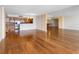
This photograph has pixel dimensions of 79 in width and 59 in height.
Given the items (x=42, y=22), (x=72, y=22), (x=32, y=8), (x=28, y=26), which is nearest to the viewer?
(x=32, y=8)

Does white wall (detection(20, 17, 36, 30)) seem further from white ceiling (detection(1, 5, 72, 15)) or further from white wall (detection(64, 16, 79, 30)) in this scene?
white ceiling (detection(1, 5, 72, 15))

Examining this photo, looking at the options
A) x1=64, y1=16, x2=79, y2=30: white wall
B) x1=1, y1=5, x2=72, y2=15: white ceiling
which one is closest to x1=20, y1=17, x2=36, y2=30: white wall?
x1=64, y1=16, x2=79, y2=30: white wall

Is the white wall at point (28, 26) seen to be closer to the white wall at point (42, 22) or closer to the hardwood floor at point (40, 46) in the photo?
the white wall at point (42, 22)

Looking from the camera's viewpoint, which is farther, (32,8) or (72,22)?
(72,22)

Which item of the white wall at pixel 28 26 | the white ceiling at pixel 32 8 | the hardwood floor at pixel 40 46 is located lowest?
the hardwood floor at pixel 40 46

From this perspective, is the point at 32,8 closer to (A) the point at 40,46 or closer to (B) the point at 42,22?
(A) the point at 40,46

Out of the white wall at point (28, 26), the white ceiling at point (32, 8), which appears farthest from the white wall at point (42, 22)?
the white ceiling at point (32, 8)

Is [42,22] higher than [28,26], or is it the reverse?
[42,22]

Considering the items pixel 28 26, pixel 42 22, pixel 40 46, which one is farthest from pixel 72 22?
pixel 40 46

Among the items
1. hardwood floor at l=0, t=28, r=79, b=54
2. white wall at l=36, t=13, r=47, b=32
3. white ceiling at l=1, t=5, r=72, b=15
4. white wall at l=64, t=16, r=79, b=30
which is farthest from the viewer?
white wall at l=64, t=16, r=79, b=30

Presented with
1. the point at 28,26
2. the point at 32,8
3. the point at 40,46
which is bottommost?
the point at 40,46
